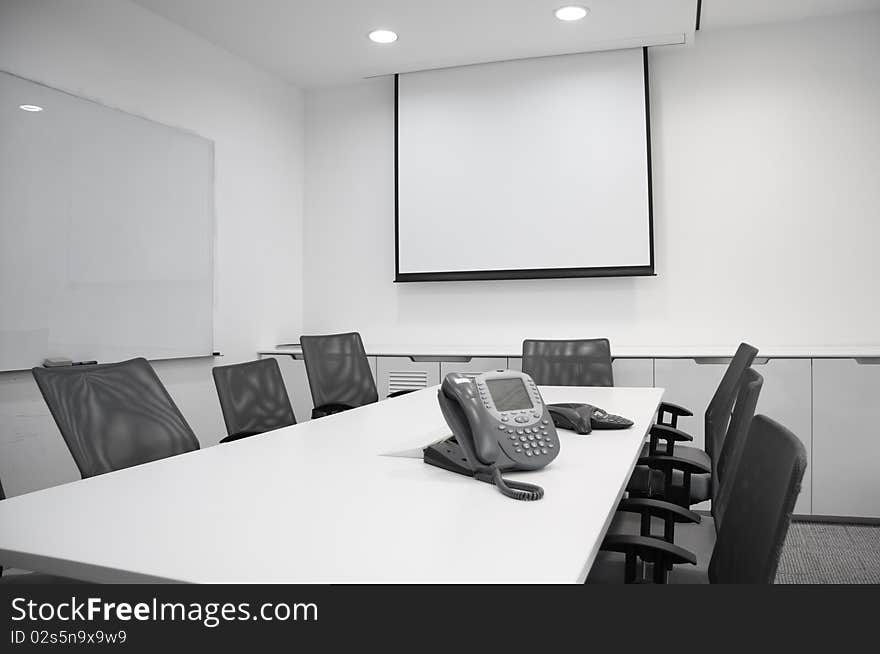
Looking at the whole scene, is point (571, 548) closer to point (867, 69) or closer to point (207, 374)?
point (207, 374)

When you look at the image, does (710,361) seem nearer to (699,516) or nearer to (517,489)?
(699,516)

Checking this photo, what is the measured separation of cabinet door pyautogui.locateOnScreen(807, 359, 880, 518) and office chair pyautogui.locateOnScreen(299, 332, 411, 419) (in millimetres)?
2489

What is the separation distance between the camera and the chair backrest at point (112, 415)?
2098mm

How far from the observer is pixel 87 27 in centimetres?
385

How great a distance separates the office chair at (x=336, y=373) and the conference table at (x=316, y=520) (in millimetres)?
1759

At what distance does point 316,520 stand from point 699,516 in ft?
3.96

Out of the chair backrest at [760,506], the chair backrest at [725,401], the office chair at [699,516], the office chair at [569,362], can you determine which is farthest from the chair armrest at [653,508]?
the office chair at [569,362]

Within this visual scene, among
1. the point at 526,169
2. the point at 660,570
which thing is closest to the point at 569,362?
the point at 526,169

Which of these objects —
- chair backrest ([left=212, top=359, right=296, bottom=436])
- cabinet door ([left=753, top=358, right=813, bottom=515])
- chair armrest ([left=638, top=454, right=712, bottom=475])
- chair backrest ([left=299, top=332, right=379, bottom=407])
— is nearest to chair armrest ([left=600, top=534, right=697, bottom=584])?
chair armrest ([left=638, top=454, right=712, bottom=475])

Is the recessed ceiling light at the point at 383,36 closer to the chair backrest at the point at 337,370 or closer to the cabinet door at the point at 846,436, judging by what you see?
the chair backrest at the point at 337,370

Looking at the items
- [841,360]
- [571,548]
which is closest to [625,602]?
[571,548]

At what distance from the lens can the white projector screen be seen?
502cm

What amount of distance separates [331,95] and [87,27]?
2.28 m

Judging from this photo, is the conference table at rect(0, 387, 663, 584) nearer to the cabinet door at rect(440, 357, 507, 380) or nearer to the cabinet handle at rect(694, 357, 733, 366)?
the cabinet handle at rect(694, 357, 733, 366)
